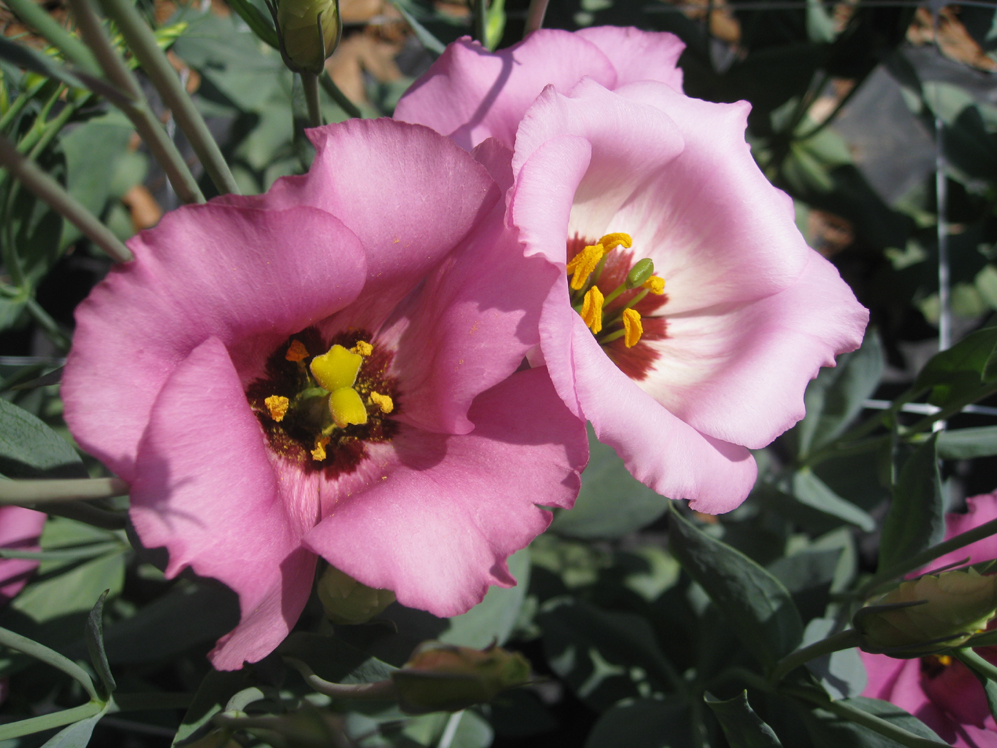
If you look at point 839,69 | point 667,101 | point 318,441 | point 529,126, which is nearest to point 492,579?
point 318,441

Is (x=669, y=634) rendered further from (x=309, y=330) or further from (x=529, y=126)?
(x=529, y=126)

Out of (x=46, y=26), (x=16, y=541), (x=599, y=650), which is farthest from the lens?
(x=599, y=650)

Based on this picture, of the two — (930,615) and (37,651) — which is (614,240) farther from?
(37,651)

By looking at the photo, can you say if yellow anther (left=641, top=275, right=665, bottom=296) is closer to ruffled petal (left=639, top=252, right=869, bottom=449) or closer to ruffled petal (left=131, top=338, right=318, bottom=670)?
ruffled petal (left=639, top=252, right=869, bottom=449)

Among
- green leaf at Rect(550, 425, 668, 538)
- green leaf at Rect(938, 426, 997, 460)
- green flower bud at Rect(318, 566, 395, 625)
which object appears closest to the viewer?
green flower bud at Rect(318, 566, 395, 625)

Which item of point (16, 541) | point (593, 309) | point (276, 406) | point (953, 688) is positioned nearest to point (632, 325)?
point (593, 309)

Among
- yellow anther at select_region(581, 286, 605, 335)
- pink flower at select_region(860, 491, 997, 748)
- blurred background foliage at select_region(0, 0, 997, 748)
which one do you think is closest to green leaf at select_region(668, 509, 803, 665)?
blurred background foliage at select_region(0, 0, 997, 748)
